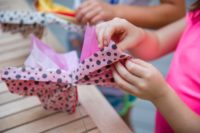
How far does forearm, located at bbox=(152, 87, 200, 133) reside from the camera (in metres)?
0.48

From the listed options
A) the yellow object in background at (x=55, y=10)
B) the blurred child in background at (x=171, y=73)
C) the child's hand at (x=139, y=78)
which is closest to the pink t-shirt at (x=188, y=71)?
the blurred child in background at (x=171, y=73)

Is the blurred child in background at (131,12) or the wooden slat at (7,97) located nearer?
the wooden slat at (7,97)

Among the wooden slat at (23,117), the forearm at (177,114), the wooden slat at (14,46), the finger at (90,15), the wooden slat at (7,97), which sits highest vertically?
the finger at (90,15)

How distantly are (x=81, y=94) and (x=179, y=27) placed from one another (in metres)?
0.29

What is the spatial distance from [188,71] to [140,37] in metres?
0.11

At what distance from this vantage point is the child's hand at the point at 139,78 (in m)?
0.44

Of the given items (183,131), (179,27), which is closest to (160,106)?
(183,131)

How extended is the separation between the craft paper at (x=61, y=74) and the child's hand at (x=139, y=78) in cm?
1

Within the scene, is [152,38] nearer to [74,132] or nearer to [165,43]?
[165,43]

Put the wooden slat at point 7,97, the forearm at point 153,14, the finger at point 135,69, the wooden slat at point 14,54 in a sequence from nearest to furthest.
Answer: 1. the finger at point 135,69
2. the wooden slat at point 7,97
3. the wooden slat at point 14,54
4. the forearm at point 153,14

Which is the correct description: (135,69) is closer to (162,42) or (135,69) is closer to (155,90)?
(155,90)

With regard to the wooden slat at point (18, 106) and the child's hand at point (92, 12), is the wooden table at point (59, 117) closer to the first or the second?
the wooden slat at point (18, 106)

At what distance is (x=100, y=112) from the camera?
0.55 metres

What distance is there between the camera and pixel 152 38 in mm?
684
